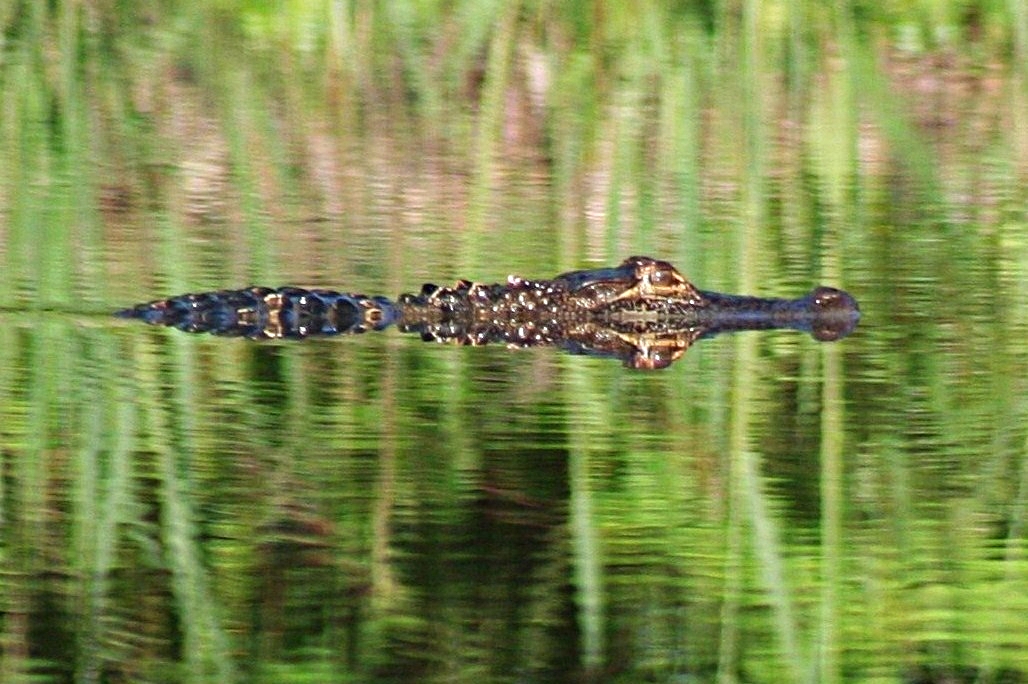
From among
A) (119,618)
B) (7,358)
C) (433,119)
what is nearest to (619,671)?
(119,618)

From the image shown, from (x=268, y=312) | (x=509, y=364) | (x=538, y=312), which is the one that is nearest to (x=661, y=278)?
(x=538, y=312)

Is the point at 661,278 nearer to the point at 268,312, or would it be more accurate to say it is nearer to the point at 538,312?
the point at 538,312

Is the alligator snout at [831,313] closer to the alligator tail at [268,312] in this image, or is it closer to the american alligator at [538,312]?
the american alligator at [538,312]

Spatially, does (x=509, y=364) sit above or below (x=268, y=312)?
below

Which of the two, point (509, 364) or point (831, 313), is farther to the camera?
point (831, 313)

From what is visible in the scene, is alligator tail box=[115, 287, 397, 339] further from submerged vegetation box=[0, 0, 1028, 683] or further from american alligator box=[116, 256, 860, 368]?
submerged vegetation box=[0, 0, 1028, 683]

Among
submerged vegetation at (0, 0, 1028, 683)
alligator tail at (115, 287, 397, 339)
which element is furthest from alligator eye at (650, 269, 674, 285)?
alligator tail at (115, 287, 397, 339)

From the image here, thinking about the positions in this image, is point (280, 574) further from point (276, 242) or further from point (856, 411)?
point (276, 242)
